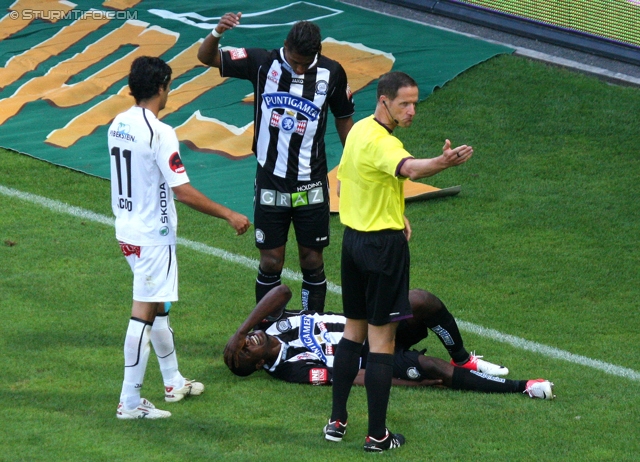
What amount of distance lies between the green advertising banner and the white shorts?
11.8 ft

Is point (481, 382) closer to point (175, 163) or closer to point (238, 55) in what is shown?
point (175, 163)

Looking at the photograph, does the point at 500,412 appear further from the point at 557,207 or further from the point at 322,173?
the point at 557,207

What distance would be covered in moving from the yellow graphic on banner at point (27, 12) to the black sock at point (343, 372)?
922 centimetres

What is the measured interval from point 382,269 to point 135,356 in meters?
1.45

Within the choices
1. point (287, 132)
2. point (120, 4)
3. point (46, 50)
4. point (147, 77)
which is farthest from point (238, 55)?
point (120, 4)

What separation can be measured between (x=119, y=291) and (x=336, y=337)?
2.09m

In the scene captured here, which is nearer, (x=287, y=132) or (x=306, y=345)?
(x=306, y=345)

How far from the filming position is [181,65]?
11.8m

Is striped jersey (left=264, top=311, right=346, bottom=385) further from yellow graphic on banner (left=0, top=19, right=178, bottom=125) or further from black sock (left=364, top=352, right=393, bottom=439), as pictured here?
yellow graphic on banner (left=0, top=19, right=178, bottom=125)

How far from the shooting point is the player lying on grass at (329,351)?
583 centimetres

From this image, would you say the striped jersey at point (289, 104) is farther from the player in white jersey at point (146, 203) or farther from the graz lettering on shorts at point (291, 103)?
the player in white jersey at point (146, 203)

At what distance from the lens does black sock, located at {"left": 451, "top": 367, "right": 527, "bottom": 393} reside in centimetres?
579

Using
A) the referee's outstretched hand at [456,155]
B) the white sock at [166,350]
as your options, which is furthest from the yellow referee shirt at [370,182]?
the white sock at [166,350]

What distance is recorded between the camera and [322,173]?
6.57 meters
